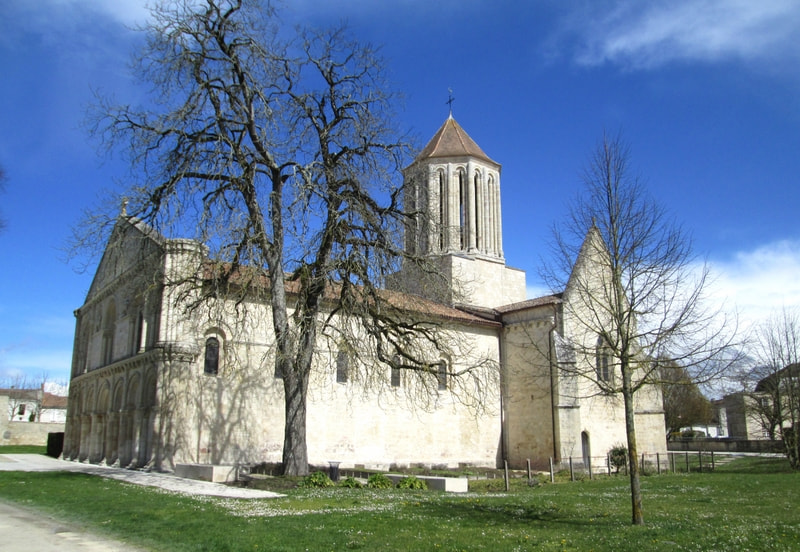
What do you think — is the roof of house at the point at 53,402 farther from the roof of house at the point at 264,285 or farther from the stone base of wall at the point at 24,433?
the roof of house at the point at 264,285

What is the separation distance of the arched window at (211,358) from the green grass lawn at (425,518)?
7444 mm

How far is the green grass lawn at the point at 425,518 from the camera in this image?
934cm

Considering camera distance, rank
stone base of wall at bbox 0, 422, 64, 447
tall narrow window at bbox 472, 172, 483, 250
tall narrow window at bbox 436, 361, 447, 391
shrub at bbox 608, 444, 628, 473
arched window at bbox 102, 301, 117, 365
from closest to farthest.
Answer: tall narrow window at bbox 436, 361, 447, 391 < shrub at bbox 608, 444, 628, 473 < arched window at bbox 102, 301, 117, 365 < tall narrow window at bbox 472, 172, 483, 250 < stone base of wall at bbox 0, 422, 64, 447

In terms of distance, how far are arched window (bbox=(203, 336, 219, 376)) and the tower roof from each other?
16.5 metres

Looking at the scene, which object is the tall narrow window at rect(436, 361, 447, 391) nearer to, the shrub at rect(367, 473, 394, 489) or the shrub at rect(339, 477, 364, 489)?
the shrub at rect(367, 473, 394, 489)

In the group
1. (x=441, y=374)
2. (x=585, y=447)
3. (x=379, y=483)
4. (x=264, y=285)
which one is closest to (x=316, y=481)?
(x=379, y=483)

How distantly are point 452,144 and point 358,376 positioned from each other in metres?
19.5

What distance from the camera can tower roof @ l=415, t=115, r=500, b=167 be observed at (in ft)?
119

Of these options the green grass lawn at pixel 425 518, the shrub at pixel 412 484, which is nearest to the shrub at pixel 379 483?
the shrub at pixel 412 484

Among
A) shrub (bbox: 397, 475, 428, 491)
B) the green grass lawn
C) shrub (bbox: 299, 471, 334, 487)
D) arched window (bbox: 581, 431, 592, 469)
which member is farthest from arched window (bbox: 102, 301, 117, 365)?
arched window (bbox: 581, 431, 592, 469)

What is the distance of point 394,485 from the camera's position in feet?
63.2

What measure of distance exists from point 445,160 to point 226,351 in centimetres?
2007

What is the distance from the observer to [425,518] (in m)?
11.5

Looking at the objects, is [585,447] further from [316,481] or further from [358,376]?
[316,481]
